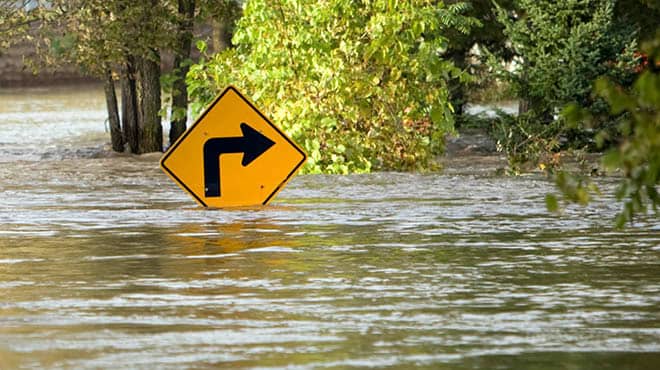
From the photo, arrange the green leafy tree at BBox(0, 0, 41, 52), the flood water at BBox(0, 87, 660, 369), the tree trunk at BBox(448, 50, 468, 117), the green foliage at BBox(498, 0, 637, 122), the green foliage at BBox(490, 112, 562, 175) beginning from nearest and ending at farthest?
1. the flood water at BBox(0, 87, 660, 369)
2. the green foliage at BBox(490, 112, 562, 175)
3. the green foliage at BBox(498, 0, 637, 122)
4. the green leafy tree at BBox(0, 0, 41, 52)
5. the tree trunk at BBox(448, 50, 468, 117)

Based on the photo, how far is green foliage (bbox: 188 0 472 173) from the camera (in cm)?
2309

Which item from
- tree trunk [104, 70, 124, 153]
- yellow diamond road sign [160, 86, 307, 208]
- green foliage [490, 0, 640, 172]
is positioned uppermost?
yellow diamond road sign [160, 86, 307, 208]

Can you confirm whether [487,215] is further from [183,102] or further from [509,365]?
[183,102]

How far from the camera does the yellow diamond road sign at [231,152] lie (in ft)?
53.0

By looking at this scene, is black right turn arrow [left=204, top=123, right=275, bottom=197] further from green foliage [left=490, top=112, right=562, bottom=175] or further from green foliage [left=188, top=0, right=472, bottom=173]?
green foliage [left=490, top=112, right=562, bottom=175]

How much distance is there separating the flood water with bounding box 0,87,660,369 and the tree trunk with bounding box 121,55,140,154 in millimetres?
11581

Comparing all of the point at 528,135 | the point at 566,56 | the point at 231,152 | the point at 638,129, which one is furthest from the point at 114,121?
the point at 638,129

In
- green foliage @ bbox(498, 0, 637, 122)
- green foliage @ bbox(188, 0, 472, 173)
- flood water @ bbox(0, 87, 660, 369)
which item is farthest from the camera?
green foliage @ bbox(498, 0, 637, 122)

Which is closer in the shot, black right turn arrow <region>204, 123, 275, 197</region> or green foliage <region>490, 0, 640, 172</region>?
black right turn arrow <region>204, 123, 275, 197</region>

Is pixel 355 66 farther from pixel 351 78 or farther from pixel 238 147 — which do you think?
pixel 238 147

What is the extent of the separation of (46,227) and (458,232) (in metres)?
3.42

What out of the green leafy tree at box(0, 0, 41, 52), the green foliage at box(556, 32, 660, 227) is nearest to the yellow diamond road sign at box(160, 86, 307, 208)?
the green foliage at box(556, 32, 660, 227)

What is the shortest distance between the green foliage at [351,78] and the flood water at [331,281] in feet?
13.0

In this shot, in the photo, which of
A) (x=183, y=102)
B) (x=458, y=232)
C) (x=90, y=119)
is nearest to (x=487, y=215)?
(x=458, y=232)
